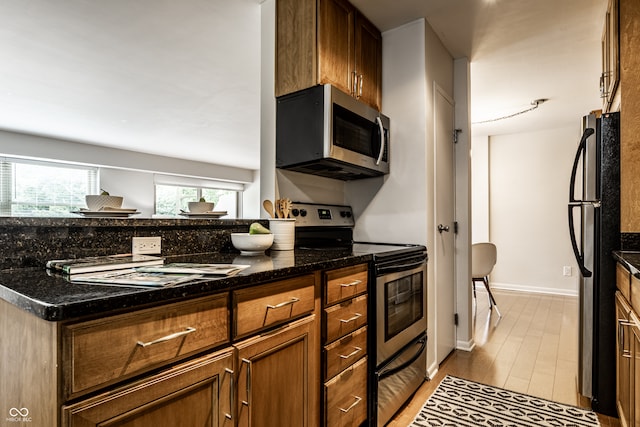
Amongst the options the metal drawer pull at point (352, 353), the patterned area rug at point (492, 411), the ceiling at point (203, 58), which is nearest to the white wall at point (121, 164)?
the ceiling at point (203, 58)

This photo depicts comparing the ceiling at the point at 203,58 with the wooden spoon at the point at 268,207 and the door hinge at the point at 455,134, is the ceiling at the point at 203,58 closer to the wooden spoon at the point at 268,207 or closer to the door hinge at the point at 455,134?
the door hinge at the point at 455,134

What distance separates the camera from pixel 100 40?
2.59 m

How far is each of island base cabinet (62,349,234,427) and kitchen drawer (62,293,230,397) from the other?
0.03 metres

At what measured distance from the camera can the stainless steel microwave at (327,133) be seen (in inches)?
74.6

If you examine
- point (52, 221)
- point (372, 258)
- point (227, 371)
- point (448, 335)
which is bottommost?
point (448, 335)

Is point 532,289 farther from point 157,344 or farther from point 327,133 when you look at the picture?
point 157,344

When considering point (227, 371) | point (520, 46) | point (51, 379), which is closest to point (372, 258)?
point (227, 371)

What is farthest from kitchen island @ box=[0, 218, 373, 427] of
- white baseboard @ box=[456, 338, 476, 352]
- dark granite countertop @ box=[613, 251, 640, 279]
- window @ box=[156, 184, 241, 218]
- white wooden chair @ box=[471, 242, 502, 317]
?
window @ box=[156, 184, 241, 218]

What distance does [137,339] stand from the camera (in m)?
0.82

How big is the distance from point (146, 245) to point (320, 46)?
1.35 meters

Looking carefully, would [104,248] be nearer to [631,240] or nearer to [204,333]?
[204,333]

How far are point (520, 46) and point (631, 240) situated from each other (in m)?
1.65

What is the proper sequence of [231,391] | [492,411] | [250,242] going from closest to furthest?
1. [231,391]
2. [250,242]
3. [492,411]

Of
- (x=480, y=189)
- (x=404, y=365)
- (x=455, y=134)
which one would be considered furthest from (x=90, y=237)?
(x=480, y=189)
